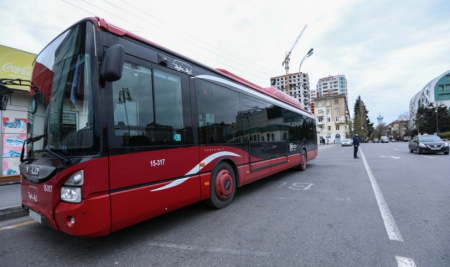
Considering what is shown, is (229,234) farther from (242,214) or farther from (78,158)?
(78,158)

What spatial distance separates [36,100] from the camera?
11.5 ft

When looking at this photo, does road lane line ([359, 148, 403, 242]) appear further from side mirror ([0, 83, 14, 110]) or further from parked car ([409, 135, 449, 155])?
parked car ([409, 135, 449, 155])

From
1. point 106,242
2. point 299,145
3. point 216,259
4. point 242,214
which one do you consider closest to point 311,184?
point 299,145

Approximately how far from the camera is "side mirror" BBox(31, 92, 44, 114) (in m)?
3.40

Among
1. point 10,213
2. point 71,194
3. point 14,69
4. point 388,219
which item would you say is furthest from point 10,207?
point 388,219

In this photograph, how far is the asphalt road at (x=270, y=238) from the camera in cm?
276

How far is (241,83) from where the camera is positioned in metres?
6.19

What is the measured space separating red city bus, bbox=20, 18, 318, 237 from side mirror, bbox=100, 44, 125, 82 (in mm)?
11

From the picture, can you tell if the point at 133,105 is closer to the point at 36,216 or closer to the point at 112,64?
the point at 112,64

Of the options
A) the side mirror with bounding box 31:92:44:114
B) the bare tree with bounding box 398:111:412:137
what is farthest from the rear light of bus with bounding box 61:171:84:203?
the bare tree with bounding box 398:111:412:137

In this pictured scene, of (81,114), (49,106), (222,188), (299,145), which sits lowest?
(222,188)

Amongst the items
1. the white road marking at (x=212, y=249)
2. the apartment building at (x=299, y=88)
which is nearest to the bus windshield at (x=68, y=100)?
the white road marking at (x=212, y=249)

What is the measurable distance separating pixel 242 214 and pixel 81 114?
3273 mm

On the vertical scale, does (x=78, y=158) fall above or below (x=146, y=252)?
above
